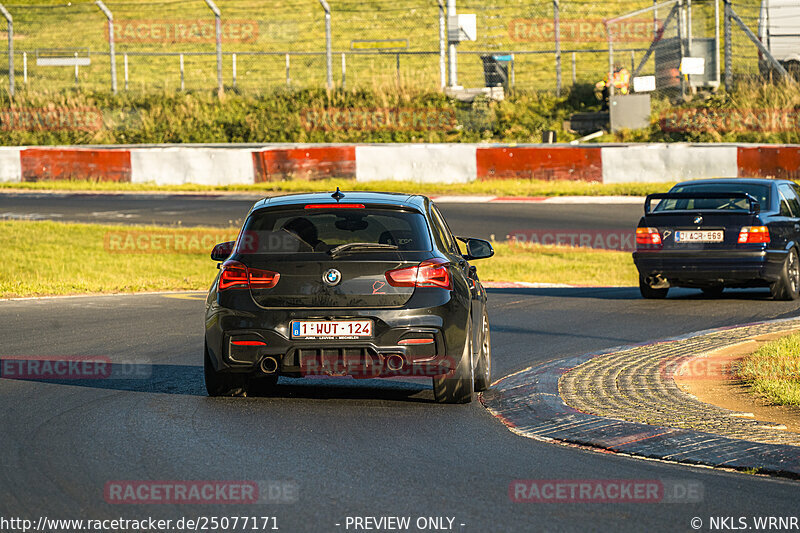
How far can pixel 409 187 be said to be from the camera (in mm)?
30812

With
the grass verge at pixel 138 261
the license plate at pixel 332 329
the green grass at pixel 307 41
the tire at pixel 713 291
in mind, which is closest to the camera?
the license plate at pixel 332 329

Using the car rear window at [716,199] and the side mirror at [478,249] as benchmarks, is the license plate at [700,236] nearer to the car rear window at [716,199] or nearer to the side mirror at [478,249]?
the car rear window at [716,199]

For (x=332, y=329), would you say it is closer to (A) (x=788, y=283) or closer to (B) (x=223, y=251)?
(B) (x=223, y=251)

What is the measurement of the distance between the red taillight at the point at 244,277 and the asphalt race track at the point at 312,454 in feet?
2.69

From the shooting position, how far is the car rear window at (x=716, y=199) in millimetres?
15758

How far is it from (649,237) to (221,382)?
8049 mm

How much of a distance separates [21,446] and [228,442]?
1.14m

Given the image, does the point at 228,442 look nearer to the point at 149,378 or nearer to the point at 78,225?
the point at 149,378

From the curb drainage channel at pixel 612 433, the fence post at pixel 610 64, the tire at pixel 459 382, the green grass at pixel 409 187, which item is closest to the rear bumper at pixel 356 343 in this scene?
the tire at pixel 459 382

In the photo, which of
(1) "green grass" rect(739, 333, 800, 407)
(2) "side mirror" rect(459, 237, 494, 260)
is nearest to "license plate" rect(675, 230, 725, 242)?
(1) "green grass" rect(739, 333, 800, 407)

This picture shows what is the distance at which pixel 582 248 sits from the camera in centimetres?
2238

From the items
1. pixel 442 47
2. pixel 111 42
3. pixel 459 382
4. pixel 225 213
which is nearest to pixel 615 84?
pixel 442 47

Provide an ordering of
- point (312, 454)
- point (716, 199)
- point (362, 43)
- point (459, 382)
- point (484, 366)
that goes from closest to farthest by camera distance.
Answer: point (312, 454) → point (459, 382) → point (484, 366) → point (716, 199) → point (362, 43)

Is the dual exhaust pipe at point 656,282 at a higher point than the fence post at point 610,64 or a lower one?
lower
